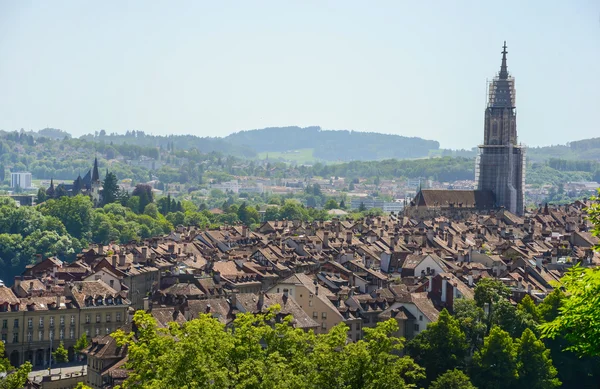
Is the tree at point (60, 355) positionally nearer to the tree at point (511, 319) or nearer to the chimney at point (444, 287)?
the chimney at point (444, 287)

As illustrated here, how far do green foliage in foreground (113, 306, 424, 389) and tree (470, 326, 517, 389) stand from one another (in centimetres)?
1805

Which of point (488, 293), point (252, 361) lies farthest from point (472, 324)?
point (252, 361)

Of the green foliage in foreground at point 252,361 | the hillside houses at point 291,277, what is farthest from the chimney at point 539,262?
the green foliage in foreground at point 252,361

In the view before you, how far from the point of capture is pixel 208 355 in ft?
150

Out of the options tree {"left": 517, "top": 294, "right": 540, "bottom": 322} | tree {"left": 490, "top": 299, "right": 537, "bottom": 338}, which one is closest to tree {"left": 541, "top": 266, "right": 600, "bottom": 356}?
tree {"left": 490, "top": 299, "right": 537, "bottom": 338}

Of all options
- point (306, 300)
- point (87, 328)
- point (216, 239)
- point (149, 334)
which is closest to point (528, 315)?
point (306, 300)

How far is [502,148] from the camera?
19138cm

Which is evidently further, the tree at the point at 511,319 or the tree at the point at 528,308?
the tree at the point at 528,308

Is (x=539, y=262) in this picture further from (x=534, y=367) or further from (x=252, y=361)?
(x=252, y=361)

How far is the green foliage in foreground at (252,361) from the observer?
44.3 meters

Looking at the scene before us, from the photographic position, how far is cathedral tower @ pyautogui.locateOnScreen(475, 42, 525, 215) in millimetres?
190625

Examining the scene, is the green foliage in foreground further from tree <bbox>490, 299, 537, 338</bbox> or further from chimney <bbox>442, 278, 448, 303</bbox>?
chimney <bbox>442, 278, 448, 303</bbox>

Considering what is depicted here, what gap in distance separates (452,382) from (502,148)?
13003 cm

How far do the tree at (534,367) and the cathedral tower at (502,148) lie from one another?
120796mm
